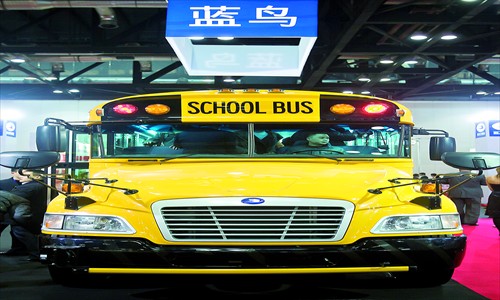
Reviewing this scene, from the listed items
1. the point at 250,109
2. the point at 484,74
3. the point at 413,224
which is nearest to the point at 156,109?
the point at 250,109

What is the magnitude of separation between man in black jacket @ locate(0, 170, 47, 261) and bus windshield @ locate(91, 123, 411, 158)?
10.5 feet

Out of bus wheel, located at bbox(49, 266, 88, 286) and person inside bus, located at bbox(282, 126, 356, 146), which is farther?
person inside bus, located at bbox(282, 126, 356, 146)

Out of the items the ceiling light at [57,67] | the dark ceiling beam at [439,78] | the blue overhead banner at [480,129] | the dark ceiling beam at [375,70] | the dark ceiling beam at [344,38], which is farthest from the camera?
the blue overhead banner at [480,129]

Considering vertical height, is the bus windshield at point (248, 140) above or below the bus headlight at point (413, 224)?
above

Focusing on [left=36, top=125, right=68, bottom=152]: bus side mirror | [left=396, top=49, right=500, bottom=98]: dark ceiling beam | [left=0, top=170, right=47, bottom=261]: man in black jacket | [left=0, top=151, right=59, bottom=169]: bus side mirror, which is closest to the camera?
[left=0, top=151, right=59, bottom=169]: bus side mirror

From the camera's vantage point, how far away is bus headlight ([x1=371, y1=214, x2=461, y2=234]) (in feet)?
11.1

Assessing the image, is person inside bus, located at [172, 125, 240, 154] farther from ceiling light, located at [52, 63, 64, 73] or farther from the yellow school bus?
ceiling light, located at [52, 63, 64, 73]

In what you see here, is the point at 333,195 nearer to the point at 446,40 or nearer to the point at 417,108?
the point at 446,40

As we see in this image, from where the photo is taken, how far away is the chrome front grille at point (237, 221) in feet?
10.9

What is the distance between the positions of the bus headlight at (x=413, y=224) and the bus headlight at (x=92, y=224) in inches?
63.5

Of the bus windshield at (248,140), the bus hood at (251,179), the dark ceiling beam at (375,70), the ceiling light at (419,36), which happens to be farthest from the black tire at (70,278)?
the dark ceiling beam at (375,70)

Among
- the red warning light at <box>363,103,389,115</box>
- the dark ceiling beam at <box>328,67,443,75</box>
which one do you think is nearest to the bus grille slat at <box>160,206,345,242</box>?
the red warning light at <box>363,103,389,115</box>

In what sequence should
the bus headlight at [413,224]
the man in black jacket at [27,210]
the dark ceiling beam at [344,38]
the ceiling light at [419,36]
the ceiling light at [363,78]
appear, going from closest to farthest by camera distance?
1. the bus headlight at [413,224]
2. the man in black jacket at [27,210]
3. the dark ceiling beam at [344,38]
4. the ceiling light at [419,36]
5. the ceiling light at [363,78]

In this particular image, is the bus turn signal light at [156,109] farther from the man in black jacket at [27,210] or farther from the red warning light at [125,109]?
the man in black jacket at [27,210]
